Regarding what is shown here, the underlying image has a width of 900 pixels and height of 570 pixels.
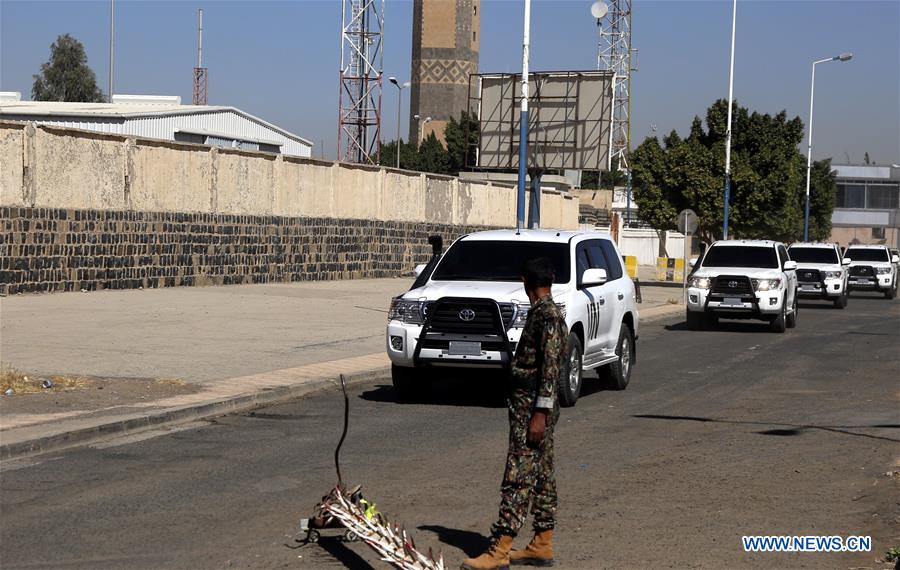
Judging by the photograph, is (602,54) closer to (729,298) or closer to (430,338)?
(729,298)

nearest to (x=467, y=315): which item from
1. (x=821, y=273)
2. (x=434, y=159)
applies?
(x=821, y=273)

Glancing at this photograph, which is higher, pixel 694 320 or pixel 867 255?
pixel 867 255

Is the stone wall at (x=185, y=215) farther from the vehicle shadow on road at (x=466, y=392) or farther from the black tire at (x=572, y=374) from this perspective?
the black tire at (x=572, y=374)

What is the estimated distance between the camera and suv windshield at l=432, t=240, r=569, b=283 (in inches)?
569

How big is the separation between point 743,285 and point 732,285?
23 centimetres

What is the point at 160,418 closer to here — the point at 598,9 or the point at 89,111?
the point at 89,111

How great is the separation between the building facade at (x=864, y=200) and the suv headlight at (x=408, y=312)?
127m

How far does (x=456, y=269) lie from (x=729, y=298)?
13367mm

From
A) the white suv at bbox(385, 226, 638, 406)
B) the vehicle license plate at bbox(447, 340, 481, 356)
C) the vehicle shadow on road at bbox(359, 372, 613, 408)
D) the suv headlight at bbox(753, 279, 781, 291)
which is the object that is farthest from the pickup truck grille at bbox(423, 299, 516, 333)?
the suv headlight at bbox(753, 279, 781, 291)

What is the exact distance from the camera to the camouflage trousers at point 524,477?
6758 millimetres

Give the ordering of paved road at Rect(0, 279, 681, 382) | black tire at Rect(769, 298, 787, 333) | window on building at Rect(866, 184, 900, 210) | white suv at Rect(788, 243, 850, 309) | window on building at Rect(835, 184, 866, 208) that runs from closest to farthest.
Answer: paved road at Rect(0, 279, 681, 382), black tire at Rect(769, 298, 787, 333), white suv at Rect(788, 243, 850, 309), window on building at Rect(866, 184, 900, 210), window on building at Rect(835, 184, 866, 208)

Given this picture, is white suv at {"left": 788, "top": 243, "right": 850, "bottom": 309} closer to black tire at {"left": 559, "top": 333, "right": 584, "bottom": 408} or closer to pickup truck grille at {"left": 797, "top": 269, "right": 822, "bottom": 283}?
pickup truck grille at {"left": 797, "top": 269, "right": 822, "bottom": 283}

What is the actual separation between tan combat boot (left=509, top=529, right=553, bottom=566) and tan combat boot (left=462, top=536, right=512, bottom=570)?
0.23m

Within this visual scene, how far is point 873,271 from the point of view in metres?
46.6
